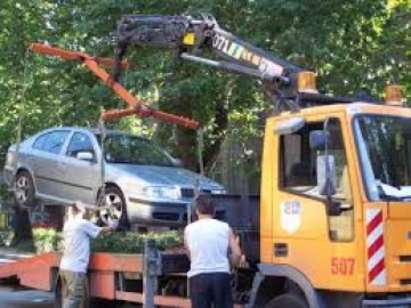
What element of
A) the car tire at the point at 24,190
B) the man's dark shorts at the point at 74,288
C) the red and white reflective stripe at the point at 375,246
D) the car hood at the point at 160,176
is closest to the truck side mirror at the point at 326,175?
the red and white reflective stripe at the point at 375,246

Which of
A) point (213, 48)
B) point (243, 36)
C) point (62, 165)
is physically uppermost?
point (243, 36)

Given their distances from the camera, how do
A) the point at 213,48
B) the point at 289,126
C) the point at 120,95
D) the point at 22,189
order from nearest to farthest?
the point at 289,126
the point at 213,48
the point at 120,95
the point at 22,189

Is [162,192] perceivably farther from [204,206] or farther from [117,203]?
[204,206]

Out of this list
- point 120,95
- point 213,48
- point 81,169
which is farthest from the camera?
point 81,169

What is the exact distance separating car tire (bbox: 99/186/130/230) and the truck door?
3.74 meters

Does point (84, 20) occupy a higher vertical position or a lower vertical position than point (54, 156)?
higher

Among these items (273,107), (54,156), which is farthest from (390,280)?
(54,156)

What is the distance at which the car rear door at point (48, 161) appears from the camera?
12588 millimetres

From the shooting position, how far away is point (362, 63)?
14.5m

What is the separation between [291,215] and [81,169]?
535 cm

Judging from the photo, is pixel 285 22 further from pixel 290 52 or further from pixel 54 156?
pixel 54 156

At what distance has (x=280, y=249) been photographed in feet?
24.7

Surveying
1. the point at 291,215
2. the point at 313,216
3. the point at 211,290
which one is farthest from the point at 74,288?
the point at 313,216

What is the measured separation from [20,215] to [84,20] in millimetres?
3867
